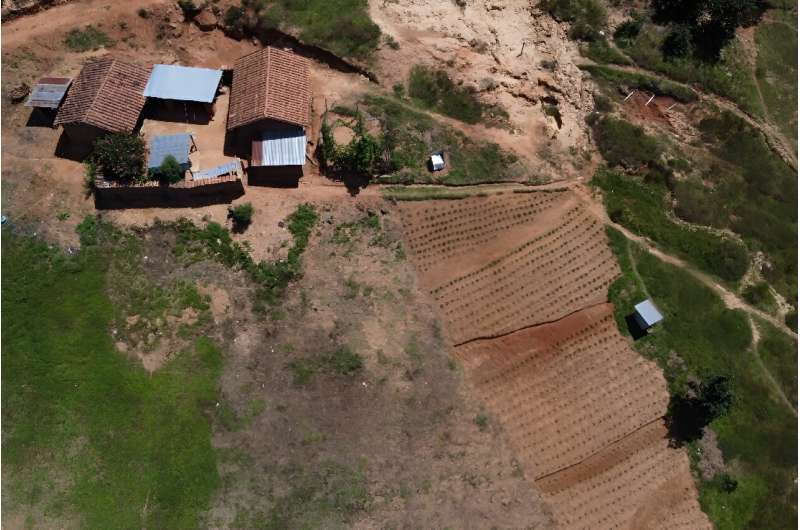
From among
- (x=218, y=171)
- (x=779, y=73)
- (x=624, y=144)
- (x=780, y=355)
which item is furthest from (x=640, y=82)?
(x=218, y=171)

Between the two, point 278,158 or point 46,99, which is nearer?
point 46,99

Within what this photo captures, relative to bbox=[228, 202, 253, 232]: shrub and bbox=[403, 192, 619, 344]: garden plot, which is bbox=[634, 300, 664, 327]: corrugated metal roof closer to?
bbox=[403, 192, 619, 344]: garden plot

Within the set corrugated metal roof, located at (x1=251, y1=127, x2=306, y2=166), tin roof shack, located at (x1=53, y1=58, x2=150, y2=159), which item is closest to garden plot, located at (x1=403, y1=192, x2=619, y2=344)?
corrugated metal roof, located at (x1=251, y1=127, x2=306, y2=166)

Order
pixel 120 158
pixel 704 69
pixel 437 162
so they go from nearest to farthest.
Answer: pixel 120 158 < pixel 437 162 < pixel 704 69

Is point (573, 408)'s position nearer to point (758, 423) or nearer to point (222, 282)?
point (758, 423)

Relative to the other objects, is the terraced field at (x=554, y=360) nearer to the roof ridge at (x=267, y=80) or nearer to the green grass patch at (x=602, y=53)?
the roof ridge at (x=267, y=80)

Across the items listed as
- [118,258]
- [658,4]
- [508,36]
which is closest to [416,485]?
[118,258]

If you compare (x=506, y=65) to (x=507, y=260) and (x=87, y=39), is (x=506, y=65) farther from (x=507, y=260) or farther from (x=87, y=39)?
(x=87, y=39)
